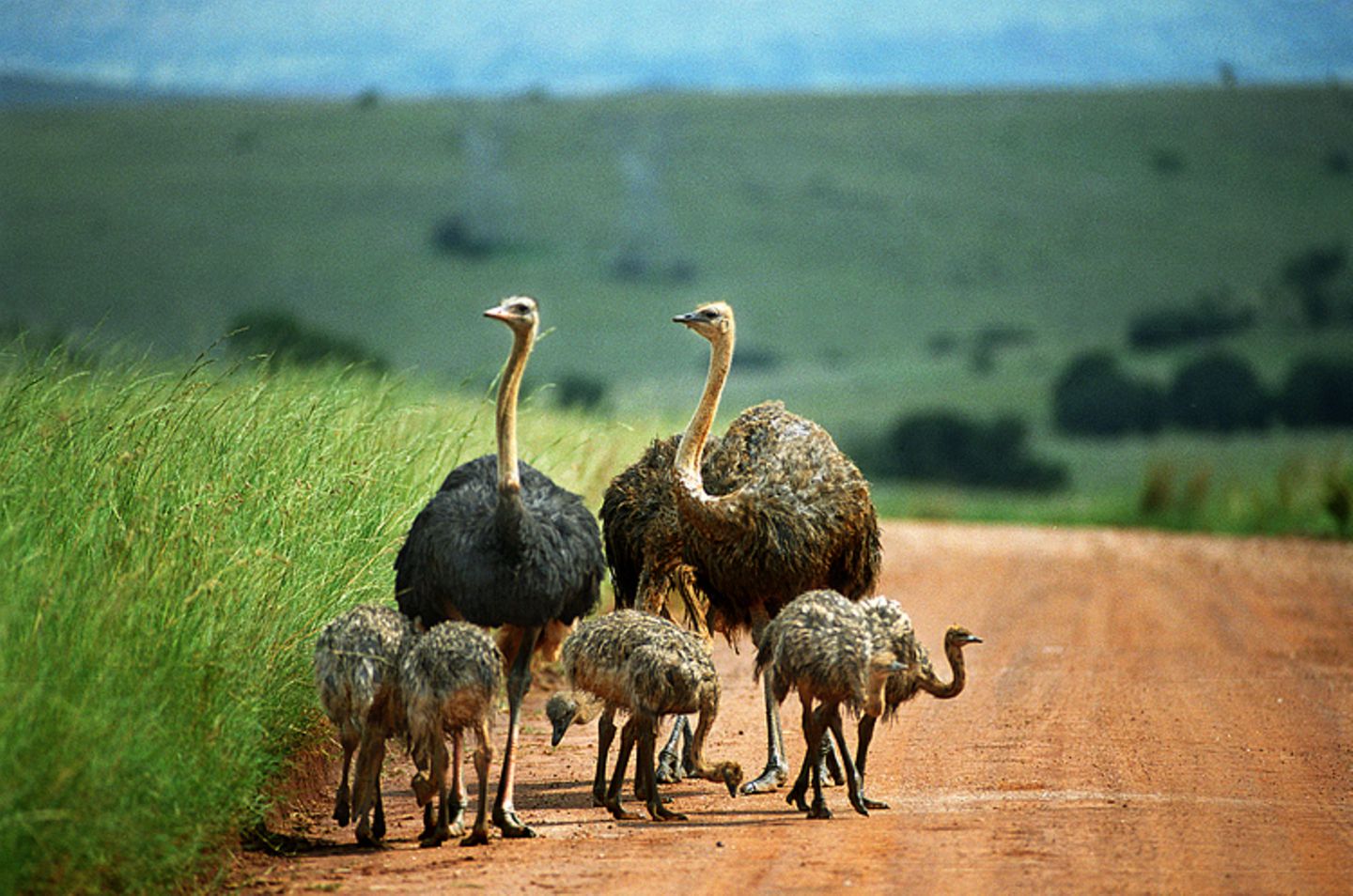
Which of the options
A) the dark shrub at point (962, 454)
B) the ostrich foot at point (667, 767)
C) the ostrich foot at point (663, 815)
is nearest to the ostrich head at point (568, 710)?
the ostrich foot at point (663, 815)

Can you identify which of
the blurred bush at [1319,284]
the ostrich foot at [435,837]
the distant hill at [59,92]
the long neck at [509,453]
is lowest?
the ostrich foot at [435,837]

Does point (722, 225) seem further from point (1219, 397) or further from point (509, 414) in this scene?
point (509, 414)

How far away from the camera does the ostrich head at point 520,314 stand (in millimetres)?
8055

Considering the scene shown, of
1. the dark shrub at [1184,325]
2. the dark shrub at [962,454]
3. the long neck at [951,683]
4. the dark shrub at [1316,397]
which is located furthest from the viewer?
the dark shrub at [1184,325]

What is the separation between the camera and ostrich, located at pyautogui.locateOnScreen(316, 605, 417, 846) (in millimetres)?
7078

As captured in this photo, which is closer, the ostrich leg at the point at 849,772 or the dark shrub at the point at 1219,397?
the ostrich leg at the point at 849,772

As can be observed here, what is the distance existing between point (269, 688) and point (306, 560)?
919 millimetres

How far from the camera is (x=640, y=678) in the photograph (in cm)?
773

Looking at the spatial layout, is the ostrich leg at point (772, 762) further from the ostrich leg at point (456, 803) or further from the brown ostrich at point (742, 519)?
the ostrich leg at point (456, 803)

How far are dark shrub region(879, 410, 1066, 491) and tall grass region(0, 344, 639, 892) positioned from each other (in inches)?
1291

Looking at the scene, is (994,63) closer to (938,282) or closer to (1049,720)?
(938,282)

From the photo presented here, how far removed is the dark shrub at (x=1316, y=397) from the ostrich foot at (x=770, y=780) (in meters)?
42.5

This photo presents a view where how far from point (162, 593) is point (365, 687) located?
82 cm

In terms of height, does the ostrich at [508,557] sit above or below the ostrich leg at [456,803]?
above
